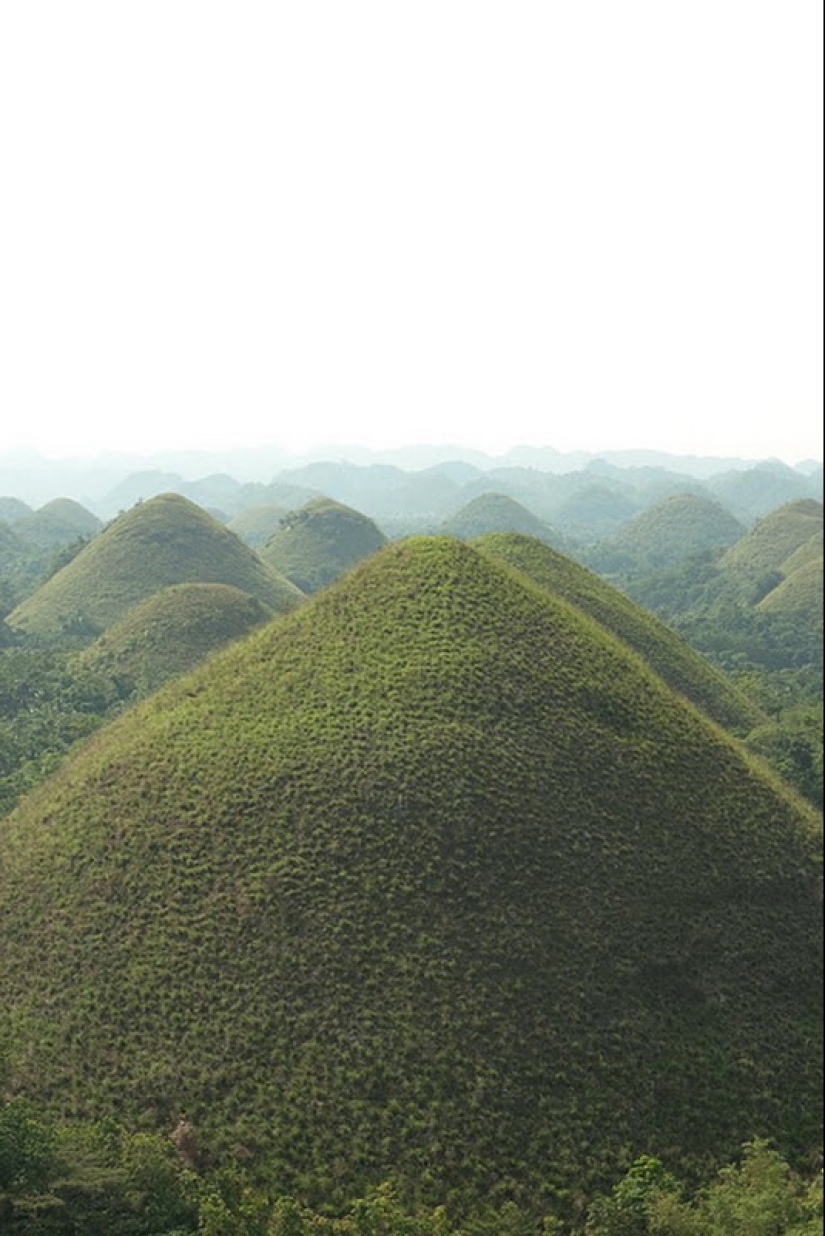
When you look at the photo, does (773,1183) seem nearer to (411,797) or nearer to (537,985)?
(537,985)

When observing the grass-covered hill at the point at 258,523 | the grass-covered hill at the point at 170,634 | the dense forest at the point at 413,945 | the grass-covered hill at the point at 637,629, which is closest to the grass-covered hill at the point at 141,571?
the grass-covered hill at the point at 170,634

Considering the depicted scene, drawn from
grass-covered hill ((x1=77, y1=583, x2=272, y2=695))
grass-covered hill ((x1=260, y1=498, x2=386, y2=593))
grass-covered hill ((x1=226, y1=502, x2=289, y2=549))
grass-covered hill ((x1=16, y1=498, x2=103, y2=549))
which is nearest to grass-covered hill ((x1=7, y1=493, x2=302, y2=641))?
grass-covered hill ((x1=77, y1=583, x2=272, y2=695))

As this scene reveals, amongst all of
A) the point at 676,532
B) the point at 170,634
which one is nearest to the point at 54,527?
the point at 170,634

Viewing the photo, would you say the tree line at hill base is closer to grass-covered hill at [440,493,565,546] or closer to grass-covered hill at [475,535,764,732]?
grass-covered hill at [475,535,764,732]

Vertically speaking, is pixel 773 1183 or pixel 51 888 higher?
pixel 51 888

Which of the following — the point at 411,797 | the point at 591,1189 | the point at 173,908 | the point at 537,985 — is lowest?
the point at 591,1189

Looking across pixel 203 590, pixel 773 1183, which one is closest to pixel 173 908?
pixel 773 1183
